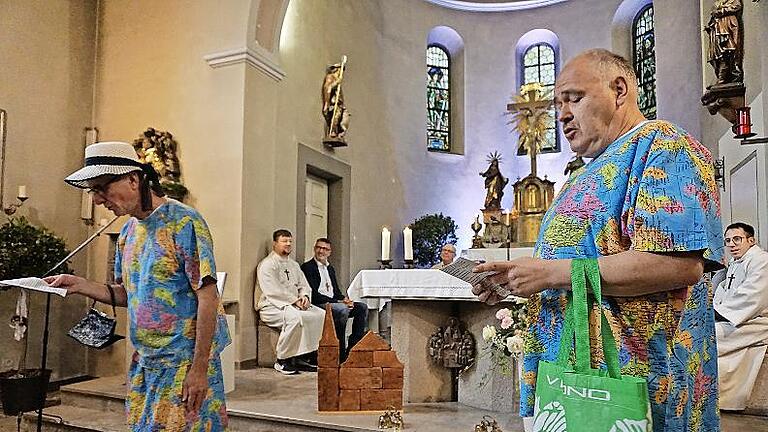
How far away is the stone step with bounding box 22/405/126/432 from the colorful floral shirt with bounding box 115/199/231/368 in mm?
2587

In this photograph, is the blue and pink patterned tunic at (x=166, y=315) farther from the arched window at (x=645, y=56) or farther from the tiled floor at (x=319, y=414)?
the arched window at (x=645, y=56)

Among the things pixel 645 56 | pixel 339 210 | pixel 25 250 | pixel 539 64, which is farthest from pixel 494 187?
pixel 25 250

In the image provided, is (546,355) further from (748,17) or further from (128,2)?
(128,2)

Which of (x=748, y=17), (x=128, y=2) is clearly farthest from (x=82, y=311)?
(x=748, y=17)

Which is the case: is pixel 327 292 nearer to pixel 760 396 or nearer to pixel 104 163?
pixel 760 396

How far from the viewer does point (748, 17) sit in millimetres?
5391

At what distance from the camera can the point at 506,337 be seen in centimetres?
374

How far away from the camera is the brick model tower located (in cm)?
416

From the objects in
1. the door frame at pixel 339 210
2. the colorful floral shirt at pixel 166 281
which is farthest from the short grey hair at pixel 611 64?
the door frame at pixel 339 210

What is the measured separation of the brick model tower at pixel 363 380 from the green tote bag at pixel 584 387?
2.95 meters

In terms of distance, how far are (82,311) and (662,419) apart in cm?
638

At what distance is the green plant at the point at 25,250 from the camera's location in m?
5.11

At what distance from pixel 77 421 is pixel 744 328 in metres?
4.61

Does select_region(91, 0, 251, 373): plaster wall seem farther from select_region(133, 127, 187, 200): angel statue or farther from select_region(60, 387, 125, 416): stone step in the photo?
select_region(60, 387, 125, 416): stone step
